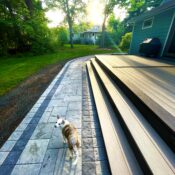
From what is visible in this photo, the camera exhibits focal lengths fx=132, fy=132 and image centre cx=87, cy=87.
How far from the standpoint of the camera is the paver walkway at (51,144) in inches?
71.2

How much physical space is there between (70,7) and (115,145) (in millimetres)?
23305

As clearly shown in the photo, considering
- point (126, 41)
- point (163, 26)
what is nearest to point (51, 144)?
point (163, 26)

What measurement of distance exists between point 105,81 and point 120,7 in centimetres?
1989

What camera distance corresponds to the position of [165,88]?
2906mm

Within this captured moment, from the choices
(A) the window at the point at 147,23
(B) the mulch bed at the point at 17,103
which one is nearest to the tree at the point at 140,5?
(A) the window at the point at 147,23

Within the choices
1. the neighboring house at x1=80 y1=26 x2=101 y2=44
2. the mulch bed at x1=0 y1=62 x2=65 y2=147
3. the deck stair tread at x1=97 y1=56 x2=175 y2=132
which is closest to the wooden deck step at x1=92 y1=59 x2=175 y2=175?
→ the deck stair tread at x1=97 y1=56 x2=175 y2=132

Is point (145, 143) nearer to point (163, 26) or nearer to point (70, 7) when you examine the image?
point (163, 26)

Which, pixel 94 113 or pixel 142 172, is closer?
pixel 142 172

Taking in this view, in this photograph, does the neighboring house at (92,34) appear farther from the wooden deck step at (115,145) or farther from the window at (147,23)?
the wooden deck step at (115,145)

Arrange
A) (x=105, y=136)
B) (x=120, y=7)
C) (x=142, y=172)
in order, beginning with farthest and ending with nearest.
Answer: (x=120, y=7)
(x=105, y=136)
(x=142, y=172)

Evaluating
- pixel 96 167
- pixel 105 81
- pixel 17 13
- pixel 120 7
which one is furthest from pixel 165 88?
pixel 120 7

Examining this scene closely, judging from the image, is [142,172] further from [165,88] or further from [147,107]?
[165,88]

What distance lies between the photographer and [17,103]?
3.84 metres

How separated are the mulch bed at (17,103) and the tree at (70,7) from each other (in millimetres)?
16531
